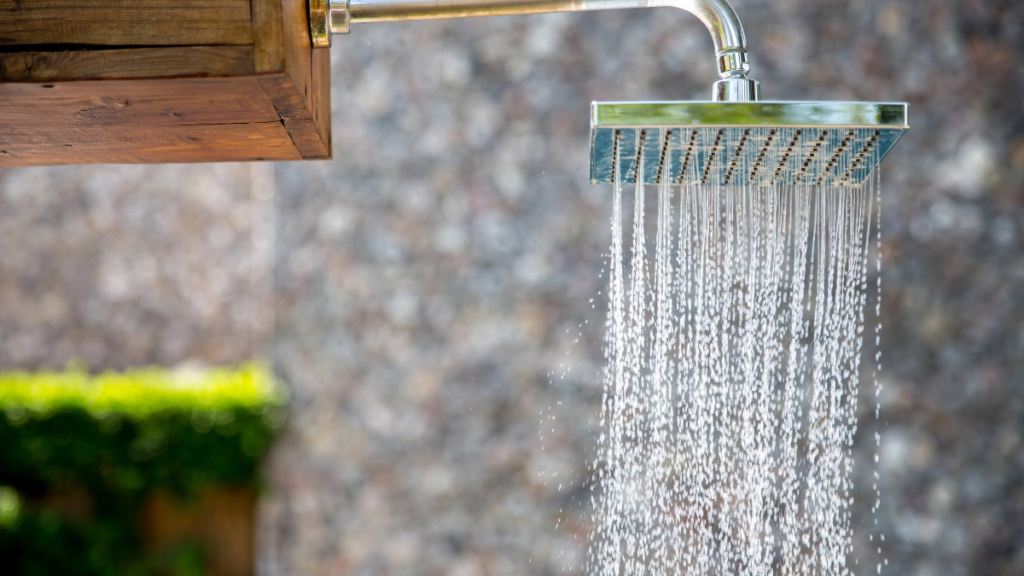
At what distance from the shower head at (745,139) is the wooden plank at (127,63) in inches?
15.0

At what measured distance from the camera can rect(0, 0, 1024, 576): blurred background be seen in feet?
7.78

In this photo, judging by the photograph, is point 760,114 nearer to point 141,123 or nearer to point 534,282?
point 141,123

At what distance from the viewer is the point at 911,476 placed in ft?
7.82

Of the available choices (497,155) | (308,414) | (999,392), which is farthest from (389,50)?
(999,392)

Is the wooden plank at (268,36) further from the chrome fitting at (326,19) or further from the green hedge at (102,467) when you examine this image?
the green hedge at (102,467)

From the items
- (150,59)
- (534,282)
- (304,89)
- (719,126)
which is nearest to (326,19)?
(304,89)

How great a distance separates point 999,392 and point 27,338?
15.1 ft

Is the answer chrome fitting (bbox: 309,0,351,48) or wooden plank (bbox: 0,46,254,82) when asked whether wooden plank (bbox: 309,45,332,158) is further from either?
wooden plank (bbox: 0,46,254,82)

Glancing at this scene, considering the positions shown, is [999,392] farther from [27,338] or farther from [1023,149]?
[27,338]

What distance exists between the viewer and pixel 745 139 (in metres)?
0.86

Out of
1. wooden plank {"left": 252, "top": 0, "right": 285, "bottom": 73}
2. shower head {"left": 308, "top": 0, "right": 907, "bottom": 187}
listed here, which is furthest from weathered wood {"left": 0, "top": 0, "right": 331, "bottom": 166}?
shower head {"left": 308, "top": 0, "right": 907, "bottom": 187}

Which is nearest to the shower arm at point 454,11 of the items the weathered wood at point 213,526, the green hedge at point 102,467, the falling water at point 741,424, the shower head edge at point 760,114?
the shower head edge at point 760,114

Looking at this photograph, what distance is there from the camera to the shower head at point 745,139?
0.81 metres

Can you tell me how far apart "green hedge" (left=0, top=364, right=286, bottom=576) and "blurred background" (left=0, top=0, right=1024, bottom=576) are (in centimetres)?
17
